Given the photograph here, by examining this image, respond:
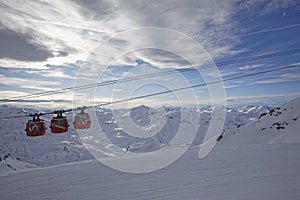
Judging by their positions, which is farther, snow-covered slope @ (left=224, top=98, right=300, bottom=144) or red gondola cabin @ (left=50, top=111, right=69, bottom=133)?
snow-covered slope @ (left=224, top=98, right=300, bottom=144)

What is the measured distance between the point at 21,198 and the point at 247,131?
3466cm

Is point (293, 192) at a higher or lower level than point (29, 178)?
higher

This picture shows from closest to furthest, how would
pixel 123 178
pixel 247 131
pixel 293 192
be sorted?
pixel 293 192
pixel 123 178
pixel 247 131

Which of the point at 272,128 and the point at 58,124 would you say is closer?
the point at 58,124

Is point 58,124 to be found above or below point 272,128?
below

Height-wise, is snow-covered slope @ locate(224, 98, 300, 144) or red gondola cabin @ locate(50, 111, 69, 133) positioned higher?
snow-covered slope @ locate(224, 98, 300, 144)

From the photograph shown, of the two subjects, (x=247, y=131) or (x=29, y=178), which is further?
(x=247, y=131)

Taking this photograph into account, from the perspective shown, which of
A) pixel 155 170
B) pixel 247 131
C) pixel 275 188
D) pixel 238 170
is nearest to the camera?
pixel 275 188

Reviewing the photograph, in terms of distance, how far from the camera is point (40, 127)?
14.1 m

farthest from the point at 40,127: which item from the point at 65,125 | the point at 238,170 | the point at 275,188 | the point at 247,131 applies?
the point at 247,131

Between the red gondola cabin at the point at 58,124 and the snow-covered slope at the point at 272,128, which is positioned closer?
the red gondola cabin at the point at 58,124

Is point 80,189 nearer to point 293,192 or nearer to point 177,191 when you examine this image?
point 177,191

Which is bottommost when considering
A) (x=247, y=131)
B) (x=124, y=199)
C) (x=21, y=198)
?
(x=21, y=198)

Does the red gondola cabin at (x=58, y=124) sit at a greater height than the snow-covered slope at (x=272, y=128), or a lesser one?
lesser
